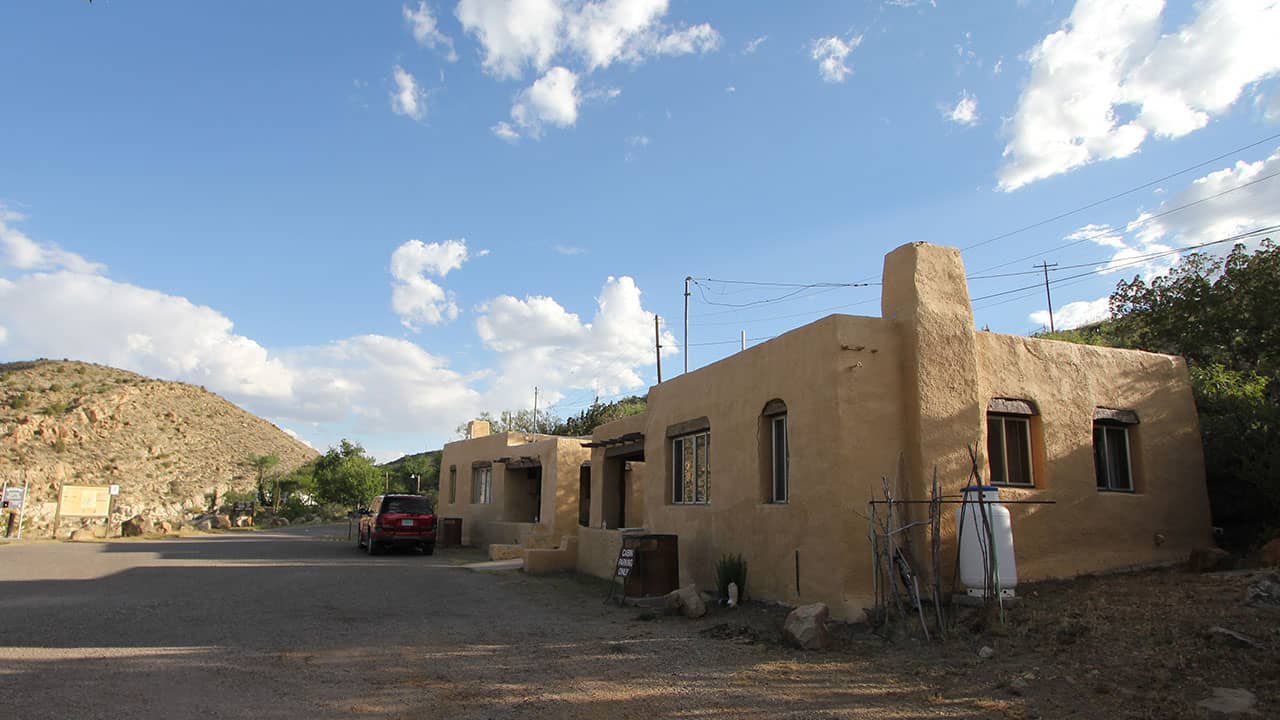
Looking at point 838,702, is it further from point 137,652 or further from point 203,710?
point 137,652

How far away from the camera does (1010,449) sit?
1094 cm

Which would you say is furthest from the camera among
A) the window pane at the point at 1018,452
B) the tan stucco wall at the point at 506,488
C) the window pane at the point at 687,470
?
the tan stucco wall at the point at 506,488

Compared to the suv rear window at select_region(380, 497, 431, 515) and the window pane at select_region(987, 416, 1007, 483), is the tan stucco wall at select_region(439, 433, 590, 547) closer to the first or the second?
the suv rear window at select_region(380, 497, 431, 515)

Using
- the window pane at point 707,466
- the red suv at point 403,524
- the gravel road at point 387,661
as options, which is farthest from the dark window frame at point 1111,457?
the red suv at point 403,524

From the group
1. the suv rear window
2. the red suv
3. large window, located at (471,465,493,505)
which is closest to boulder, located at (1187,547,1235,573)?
the red suv

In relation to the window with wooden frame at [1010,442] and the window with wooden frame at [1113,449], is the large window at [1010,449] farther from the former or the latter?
the window with wooden frame at [1113,449]

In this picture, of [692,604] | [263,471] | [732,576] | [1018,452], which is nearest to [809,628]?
[692,604]

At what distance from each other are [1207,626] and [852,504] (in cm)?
364

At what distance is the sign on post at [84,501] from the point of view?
2928cm

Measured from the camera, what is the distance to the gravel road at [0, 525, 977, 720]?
6223mm

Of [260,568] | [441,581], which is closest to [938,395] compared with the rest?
[441,581]

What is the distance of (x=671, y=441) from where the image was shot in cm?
1481

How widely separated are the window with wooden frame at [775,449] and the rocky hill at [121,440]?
3810 centimetres

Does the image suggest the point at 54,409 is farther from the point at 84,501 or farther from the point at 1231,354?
the point at 1231,354
